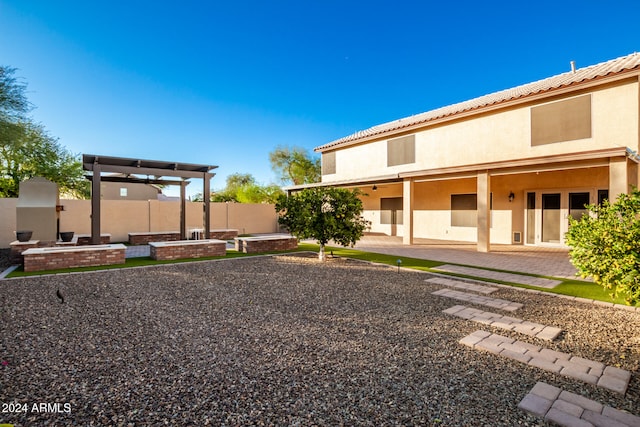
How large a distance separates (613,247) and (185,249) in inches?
416

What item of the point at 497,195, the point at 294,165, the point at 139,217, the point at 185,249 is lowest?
the point at 185,249

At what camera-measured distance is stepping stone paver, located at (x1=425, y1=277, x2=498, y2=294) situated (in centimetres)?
625

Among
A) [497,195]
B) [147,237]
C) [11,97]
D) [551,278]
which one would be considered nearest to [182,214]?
[147,237]

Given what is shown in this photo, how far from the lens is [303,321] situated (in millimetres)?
4441

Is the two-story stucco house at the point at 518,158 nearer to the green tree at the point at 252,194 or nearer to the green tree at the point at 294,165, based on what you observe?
the green tree at the point at 252,194

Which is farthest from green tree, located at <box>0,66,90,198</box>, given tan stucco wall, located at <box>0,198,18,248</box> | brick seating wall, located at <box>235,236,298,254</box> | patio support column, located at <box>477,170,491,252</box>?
patio support column, located at <box>477,170,491,252</box>

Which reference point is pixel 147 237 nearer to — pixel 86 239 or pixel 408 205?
pixel 86 239

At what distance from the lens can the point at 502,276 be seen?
7383 mm

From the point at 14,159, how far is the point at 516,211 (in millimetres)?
29273

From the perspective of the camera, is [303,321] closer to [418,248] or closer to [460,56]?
[418,248]

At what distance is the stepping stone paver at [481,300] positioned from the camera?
5.20m

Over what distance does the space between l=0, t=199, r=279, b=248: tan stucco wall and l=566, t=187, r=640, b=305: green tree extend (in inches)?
562

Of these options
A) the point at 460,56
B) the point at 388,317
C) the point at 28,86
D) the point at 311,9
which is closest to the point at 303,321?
the point at 388,317

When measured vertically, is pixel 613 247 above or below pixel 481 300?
above
